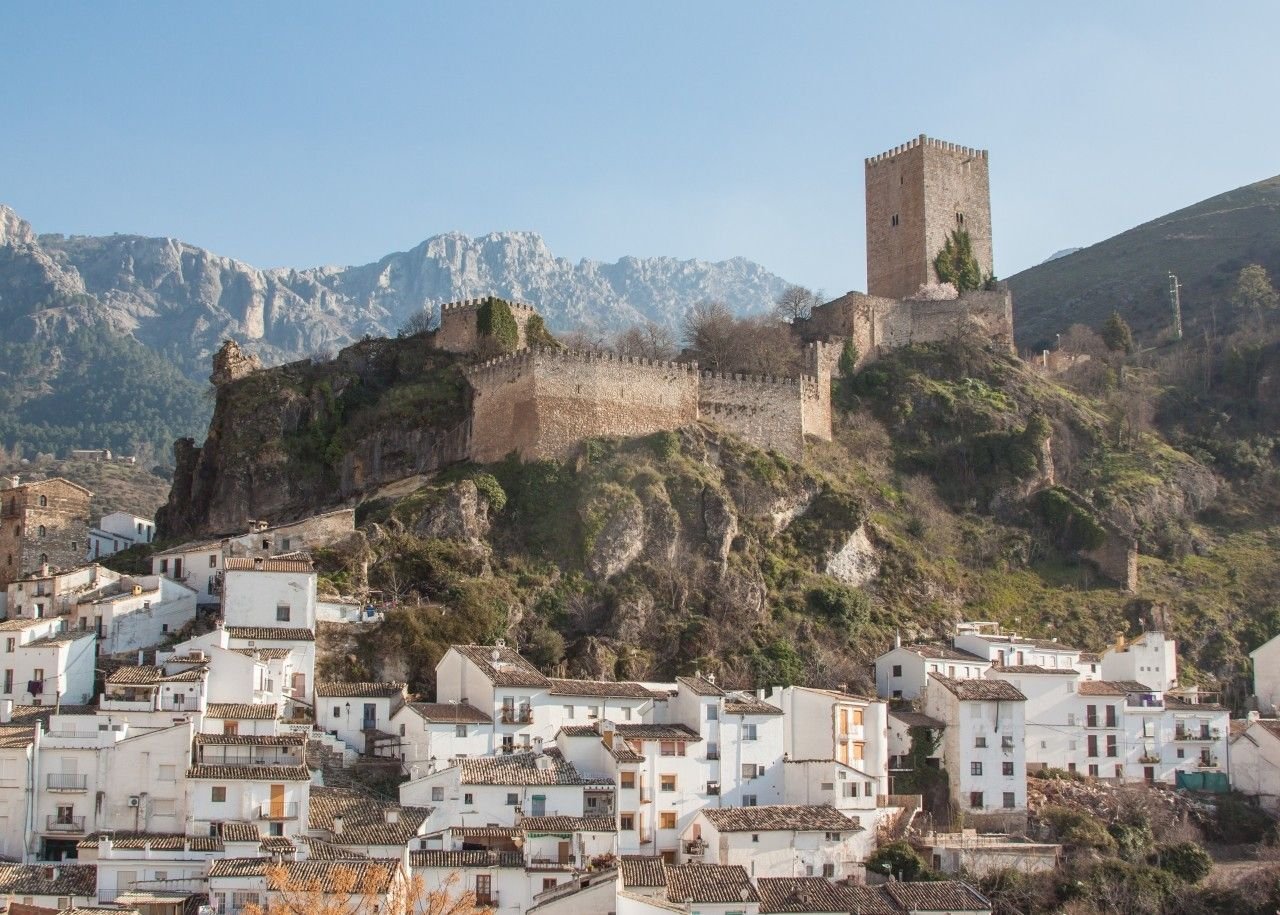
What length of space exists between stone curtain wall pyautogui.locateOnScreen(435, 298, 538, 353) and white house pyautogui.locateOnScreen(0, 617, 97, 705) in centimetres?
2190

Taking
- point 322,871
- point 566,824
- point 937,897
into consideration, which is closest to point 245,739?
point 322,871

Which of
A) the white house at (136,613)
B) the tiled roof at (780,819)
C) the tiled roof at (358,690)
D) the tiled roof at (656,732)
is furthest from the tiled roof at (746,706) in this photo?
the white house at (136,613)

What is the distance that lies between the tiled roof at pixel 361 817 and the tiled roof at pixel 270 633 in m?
6.16

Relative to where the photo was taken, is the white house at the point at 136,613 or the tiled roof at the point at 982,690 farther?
the tiled roof at the point at 982,690

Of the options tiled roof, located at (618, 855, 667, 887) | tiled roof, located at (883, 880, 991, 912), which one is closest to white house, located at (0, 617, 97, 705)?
tiled roof, located at (618, 855, 667, 887)

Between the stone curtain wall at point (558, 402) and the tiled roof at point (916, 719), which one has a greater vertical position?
the stone curtain wall at point (558, 402)

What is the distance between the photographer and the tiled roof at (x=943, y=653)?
5638 cm

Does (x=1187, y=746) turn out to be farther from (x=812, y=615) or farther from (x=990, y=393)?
(x=990, y=393)

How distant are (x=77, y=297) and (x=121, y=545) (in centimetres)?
10372

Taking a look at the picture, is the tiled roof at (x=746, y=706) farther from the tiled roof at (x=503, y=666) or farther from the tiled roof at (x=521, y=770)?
the tiled roof at (x=503, y=666)

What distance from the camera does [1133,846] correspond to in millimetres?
48969

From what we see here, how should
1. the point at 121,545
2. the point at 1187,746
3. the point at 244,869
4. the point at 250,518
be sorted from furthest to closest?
the point at 121,545 → the point at 250,518 → the point at 1187,746 → the point at 244,869

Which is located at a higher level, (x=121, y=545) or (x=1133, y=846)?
(x=121, y=545)

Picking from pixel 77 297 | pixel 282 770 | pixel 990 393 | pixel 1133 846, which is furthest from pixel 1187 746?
pixel 77 297
